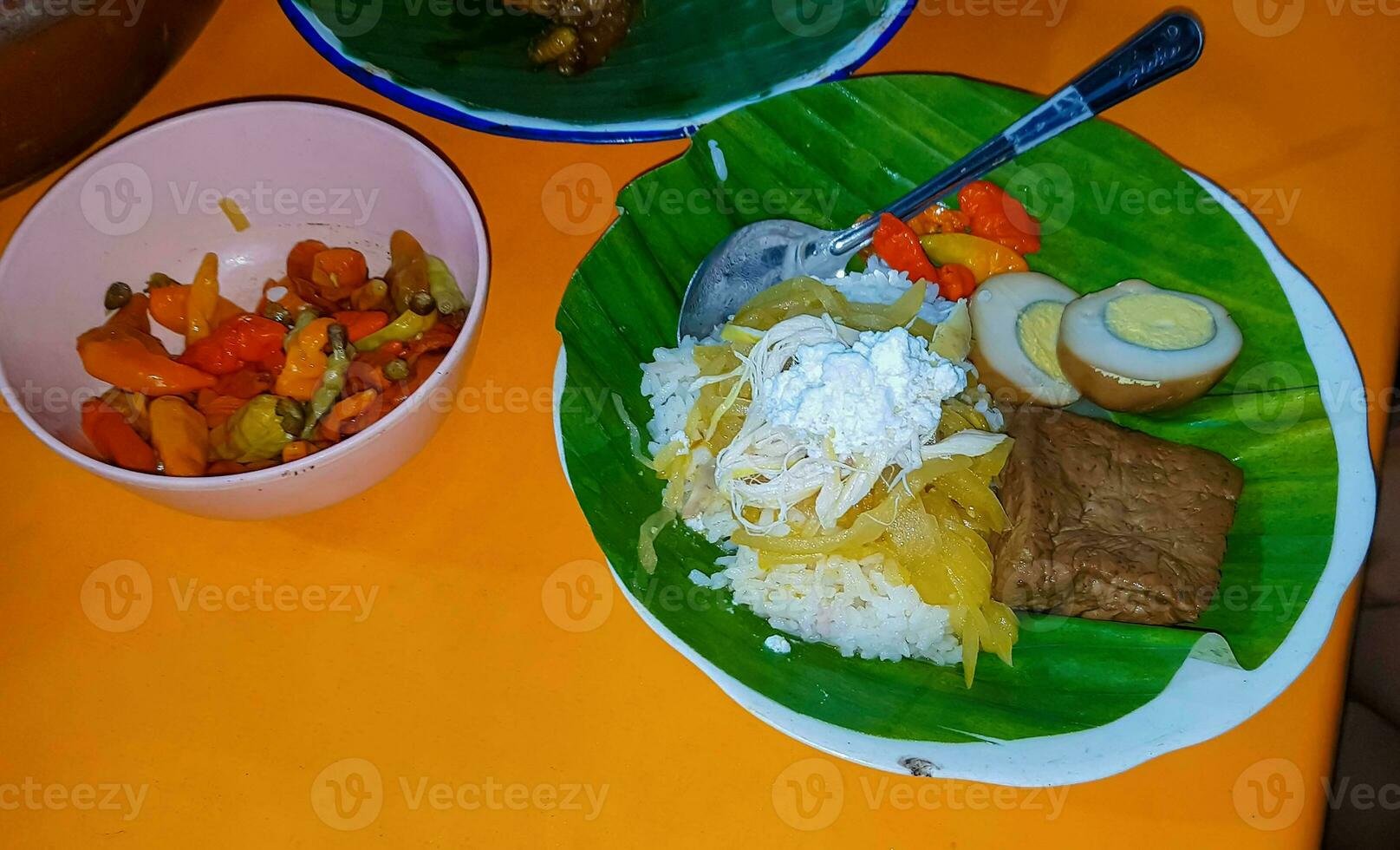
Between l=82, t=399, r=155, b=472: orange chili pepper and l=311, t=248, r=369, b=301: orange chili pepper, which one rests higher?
l=311, t=248, r=369, b=301: orange chili pepper

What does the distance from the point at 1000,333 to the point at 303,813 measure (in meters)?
1.75

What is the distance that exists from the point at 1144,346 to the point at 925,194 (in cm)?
58

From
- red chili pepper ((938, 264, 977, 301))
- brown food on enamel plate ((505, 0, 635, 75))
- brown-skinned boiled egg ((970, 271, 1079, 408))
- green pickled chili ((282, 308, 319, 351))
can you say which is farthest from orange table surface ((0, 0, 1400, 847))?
red chili pepper ((938, 264, 977, 301))

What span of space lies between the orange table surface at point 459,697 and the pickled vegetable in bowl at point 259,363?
0.23 metres

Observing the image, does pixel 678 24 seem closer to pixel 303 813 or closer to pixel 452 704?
pixel 452 704

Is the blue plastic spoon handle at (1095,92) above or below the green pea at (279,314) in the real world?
above

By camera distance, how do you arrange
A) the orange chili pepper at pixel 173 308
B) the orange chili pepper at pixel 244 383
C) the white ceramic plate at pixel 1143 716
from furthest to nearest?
the orange chili pepper at pixel 173 308
the orange chili pepper at pixel 244 383
the white ceramic plate at pixel 1143 716

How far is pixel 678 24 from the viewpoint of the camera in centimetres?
236

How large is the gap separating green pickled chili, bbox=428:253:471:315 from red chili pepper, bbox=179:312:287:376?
1.07 feet

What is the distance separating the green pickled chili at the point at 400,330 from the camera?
194 cm

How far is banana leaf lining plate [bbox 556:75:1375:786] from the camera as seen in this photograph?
1638 mm

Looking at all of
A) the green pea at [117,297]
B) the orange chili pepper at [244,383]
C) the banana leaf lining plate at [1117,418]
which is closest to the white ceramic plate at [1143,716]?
the banana leaf lining plate at [1117,418]

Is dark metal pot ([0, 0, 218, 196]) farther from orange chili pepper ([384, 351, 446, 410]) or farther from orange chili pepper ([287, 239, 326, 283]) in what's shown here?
orange chili pepper ([384, 351, 446, 410])

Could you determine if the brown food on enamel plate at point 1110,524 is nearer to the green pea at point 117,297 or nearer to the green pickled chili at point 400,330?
the green pickled chili at point 400,330
